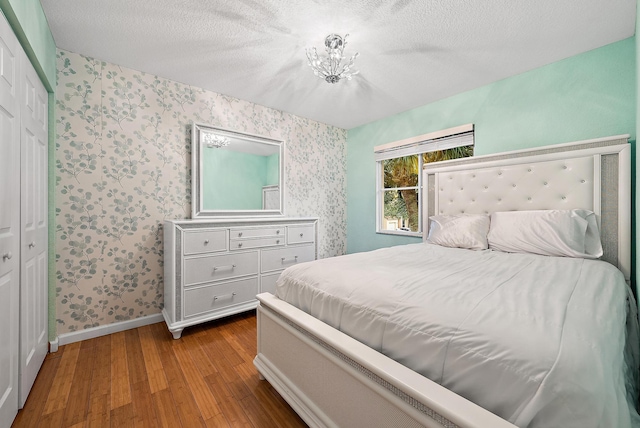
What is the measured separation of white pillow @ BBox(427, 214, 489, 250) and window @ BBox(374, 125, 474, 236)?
73cm

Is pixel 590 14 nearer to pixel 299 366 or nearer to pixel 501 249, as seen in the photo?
pixel 501 249

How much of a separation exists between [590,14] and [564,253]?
1.62 metres

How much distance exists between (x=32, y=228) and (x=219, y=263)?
48.8 inches

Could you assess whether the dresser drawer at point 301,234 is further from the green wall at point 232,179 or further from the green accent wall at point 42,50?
the green accent wall at point 42,50

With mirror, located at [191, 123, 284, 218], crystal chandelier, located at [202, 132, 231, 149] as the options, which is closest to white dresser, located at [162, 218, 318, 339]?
mirror, located at [191, 123, 284, 218]

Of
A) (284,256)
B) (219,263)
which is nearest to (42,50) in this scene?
(219,263)

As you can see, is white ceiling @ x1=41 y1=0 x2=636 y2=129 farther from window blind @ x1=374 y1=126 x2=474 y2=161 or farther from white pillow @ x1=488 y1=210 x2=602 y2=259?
white pillow @ x1=488 y1=210 x2=602 y2=259

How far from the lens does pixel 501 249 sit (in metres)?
2.17


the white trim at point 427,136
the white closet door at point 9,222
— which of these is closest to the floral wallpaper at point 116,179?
the white closet door at point 9,222

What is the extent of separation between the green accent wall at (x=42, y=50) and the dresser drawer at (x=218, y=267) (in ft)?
3.22

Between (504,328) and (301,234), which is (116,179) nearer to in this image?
(301,234)

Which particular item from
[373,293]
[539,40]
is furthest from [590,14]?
[373,293]

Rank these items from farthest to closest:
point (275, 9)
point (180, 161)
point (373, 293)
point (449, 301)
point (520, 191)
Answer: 1. point (180, 161)
2. point (520, 191)
3. point (275, 9)
4. point (373, 293)
5. point (449, 301)

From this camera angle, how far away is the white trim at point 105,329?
2135 mm
